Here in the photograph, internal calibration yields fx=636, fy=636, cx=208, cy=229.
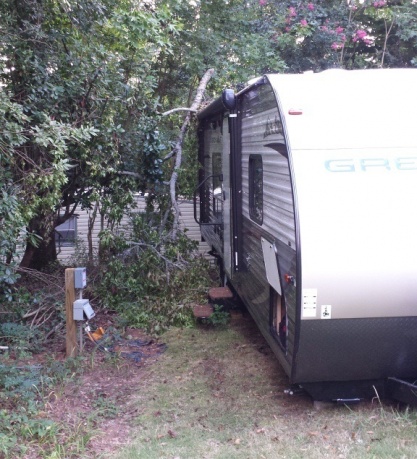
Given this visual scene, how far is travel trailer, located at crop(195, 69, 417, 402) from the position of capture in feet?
15.2

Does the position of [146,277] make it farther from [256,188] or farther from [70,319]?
[256,188]

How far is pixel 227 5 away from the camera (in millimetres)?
11133

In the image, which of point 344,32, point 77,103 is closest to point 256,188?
point 77,103

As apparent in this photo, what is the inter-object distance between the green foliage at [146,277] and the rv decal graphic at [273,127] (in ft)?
11.5

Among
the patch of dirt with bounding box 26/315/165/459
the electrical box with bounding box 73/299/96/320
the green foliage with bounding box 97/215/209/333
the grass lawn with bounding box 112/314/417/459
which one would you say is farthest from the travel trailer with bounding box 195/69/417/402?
the green foliage with bounding box 97/215/209/333

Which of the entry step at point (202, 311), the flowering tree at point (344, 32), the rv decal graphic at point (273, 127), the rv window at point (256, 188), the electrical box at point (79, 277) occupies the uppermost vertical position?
the flowering tree at point (344, 32)

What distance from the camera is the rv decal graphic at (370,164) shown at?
4.80 metres

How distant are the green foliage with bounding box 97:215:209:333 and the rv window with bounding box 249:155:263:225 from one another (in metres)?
2.45

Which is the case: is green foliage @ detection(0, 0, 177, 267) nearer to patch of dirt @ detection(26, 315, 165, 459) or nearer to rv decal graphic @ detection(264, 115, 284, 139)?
patch of dirt @ detection(26, 315, 165, 459)

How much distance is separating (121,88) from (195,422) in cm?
467

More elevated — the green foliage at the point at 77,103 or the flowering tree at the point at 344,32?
the flowering tree at the point at 344,32

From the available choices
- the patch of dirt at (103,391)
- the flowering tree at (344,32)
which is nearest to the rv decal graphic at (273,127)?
the patch of dirt at (103,391)

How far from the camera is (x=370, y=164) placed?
190 inches

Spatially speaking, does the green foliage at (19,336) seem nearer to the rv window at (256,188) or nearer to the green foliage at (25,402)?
the green foliage at (25,402)
